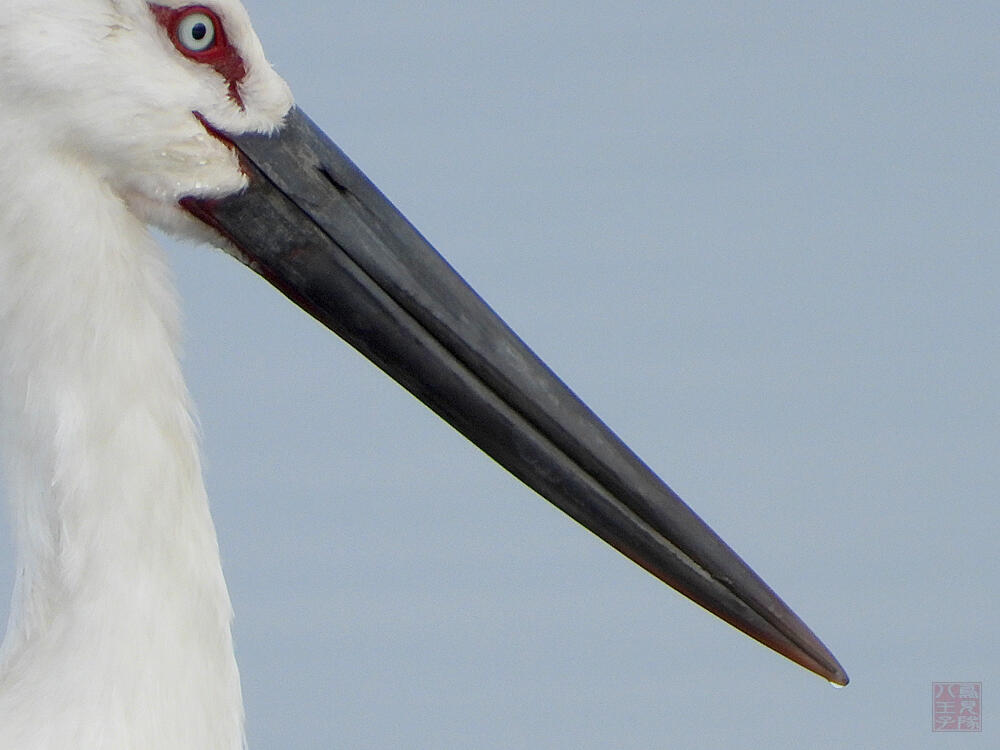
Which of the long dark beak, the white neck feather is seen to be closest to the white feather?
the white neck feather

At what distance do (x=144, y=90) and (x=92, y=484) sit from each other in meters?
0.64

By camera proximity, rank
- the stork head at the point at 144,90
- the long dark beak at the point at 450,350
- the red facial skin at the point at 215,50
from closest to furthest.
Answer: the stork head at the point at 144,90 < the red facial skin at the point at 215,50 < the long dark beak at the point at 450,350

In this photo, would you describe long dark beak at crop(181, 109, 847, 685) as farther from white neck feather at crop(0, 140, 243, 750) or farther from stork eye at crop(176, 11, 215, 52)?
white neck feather at crop(0, 140, 243, 750)

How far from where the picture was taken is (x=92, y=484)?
270cm

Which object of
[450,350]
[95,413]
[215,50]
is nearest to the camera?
→ [95,413]

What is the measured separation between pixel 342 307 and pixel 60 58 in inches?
26.5

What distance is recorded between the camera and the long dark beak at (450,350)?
118 inches

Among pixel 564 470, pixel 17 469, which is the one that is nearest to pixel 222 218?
pixel 17 469

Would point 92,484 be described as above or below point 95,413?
below

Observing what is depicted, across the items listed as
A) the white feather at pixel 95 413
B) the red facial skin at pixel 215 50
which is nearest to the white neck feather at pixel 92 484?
the white feather at pixel 95 413

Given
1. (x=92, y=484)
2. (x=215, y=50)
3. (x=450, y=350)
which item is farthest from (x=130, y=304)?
(x=450, y=350)

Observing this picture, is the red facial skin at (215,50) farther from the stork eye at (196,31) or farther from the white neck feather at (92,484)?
the white neck feather at (92,484)

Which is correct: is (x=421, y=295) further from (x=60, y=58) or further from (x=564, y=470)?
(x=60, y=58)

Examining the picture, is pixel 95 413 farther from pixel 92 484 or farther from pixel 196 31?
pixel 196 31
